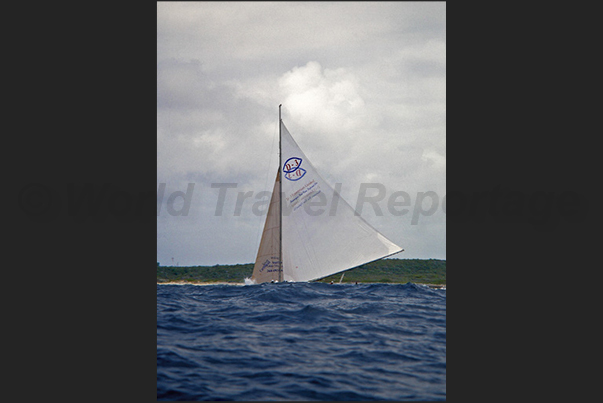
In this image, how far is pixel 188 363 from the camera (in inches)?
450

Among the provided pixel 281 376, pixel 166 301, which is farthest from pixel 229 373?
pixel 166 301

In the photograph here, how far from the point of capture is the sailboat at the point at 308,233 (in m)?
31.8

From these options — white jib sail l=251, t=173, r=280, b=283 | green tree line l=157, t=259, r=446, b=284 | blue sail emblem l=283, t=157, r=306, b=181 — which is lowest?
green tree line l=157, t=259, r=446, b=284

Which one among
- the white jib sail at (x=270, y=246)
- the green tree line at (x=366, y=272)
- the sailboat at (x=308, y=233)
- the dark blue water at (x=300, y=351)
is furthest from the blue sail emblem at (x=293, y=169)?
the green tree line at (x=366, y=272)

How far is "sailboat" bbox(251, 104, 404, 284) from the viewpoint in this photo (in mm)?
31812

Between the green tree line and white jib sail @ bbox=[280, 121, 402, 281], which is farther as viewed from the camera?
the green tree line

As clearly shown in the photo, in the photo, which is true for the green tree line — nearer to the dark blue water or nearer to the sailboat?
the sailboat

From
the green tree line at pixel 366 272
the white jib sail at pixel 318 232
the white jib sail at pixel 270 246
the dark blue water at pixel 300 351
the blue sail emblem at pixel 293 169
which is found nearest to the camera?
the dark blue water at pixel 300 351

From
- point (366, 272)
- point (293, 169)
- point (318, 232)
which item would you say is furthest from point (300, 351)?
point (366, 272)

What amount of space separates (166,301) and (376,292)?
37.9 feet

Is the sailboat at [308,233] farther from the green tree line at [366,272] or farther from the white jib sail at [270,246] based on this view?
the green tree line at [366,272]

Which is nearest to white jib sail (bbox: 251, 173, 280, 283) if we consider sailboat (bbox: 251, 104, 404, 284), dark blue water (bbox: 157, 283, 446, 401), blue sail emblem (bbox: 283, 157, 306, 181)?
sailboat (bbox: 251, 104, 404, 284)
